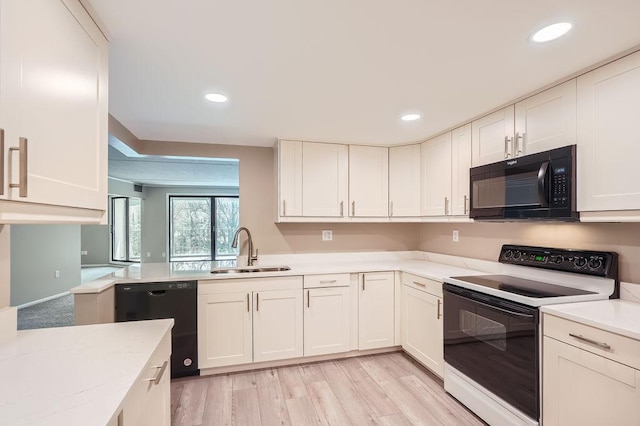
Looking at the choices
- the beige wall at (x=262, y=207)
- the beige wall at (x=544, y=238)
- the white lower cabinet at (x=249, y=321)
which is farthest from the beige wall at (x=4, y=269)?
the beige wall at (x=544, y=238)

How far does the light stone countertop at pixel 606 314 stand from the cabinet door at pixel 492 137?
3.47 ft

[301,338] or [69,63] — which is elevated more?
[69,63]

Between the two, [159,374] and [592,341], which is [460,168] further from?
[159,374]

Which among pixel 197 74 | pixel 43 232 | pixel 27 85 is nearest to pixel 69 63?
pixel 27 85

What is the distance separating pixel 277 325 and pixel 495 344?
1723mm

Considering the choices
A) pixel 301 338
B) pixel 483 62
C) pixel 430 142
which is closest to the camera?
pixel 483 62

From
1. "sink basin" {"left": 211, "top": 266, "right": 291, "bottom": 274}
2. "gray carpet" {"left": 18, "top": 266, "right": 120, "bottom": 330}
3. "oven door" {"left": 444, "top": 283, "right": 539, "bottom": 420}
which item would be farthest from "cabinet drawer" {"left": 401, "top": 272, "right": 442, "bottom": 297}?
"gray carpet" {"left": 18, "top": 266, "right": 120, "bottom": 330}

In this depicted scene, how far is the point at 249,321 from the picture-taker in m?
2.74

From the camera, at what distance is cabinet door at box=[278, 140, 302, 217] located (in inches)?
123

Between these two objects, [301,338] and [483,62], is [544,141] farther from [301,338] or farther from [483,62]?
[301,338]

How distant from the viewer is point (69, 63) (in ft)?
3.65

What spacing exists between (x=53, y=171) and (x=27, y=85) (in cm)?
26

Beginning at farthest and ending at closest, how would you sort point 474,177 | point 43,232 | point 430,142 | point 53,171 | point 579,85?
1. point 43,232
2. point 430,142
3. point 474,177
4. point 579,85
5. point 53,171

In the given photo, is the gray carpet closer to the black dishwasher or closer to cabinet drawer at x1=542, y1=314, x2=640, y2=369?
the black dishwasher
